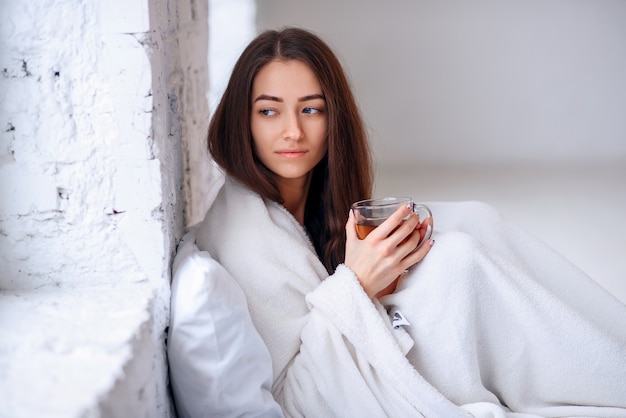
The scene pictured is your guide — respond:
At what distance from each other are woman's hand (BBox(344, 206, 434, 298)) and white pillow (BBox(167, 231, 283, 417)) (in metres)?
0.25

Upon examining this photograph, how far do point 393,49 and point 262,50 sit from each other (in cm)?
340

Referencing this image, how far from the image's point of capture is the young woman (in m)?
1.37

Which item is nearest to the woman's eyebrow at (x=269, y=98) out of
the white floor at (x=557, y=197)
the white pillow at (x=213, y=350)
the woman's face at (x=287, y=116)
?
the woman's face at (x=287, y=116)

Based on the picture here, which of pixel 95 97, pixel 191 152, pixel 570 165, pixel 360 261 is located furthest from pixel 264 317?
pixel 570 165

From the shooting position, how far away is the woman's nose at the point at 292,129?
1612mm

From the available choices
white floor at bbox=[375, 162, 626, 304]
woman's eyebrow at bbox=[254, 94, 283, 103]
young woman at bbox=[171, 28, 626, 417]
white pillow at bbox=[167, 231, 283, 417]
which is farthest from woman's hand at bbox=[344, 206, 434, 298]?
white floor at bbox=[375, 162, 626, 304]

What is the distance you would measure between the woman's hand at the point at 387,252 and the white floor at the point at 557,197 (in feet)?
4.15

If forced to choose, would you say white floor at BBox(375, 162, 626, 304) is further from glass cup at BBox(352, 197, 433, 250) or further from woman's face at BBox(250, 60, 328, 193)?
woman's face at BBox(250, 60, 328, 193)

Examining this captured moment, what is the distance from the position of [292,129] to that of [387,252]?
36cm

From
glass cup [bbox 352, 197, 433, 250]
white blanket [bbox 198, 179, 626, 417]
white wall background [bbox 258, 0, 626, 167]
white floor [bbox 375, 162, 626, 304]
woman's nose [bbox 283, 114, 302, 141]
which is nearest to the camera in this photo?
white blanket [bbox 198, 179, 626, 417]

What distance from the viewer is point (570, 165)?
4.74m

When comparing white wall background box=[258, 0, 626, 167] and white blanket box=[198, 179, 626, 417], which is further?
white wall background box=[258, 0, 626, 167]

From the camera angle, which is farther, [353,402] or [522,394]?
[522,394]

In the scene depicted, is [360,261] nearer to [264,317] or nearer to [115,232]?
[264,317]
